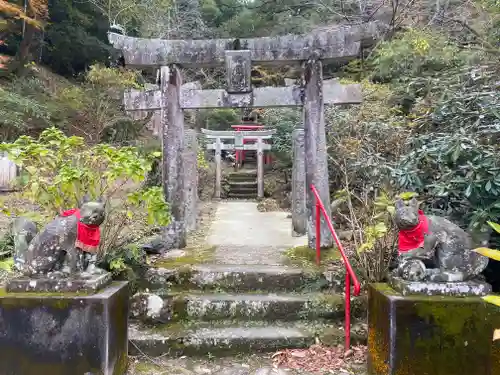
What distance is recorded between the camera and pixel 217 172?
1436 centimetres

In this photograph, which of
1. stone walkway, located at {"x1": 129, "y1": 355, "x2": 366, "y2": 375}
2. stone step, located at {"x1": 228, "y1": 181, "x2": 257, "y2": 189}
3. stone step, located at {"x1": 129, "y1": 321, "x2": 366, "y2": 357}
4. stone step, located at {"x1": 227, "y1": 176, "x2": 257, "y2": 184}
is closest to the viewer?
stone walkway, located at {"x1": 129, "y1": 355, "x2": 366, "y2": 375}

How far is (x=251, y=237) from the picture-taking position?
7020 millimetres

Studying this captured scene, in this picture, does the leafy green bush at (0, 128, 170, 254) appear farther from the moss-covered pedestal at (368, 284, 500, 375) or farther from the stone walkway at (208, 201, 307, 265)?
the moss-covered pedestal at (368, 284, 500, 375)

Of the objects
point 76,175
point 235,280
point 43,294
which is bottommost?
point 235,280

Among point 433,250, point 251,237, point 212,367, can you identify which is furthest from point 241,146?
point 433,250

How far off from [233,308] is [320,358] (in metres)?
1.00

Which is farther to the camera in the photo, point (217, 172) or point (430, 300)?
point (217, 172)

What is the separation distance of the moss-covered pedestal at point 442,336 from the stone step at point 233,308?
1.22 metres

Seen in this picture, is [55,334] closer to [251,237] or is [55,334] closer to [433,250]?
[433,250]

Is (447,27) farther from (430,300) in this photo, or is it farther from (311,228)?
(430,300)

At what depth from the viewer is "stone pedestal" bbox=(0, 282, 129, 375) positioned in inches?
118

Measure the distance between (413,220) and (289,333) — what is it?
1.64 m

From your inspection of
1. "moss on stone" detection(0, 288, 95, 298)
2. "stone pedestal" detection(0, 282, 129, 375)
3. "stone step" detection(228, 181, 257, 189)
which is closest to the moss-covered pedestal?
"stone pedestal" detection(0, 282, 129, 375)

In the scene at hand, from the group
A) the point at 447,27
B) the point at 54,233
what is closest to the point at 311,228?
the point at 54,233
